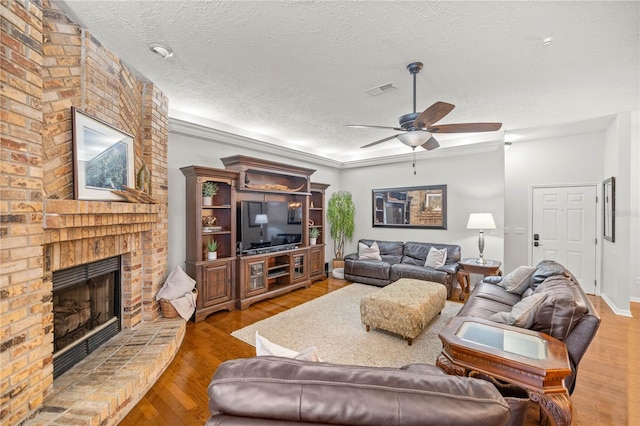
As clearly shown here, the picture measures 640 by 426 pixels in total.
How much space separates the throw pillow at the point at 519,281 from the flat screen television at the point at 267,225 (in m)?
3.28

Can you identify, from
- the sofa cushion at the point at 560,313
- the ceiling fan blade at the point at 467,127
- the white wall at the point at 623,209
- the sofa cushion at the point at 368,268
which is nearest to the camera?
the sofa cushion at the point at 560,313

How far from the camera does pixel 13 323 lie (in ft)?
4.94

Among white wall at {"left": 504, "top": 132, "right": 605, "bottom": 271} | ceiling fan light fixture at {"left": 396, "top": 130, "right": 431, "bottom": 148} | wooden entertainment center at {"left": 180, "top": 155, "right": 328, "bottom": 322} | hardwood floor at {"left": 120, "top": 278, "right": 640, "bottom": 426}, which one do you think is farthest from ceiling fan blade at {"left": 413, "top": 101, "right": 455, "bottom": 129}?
white wall at {"left": 504, "top": 132, "right": 605, "bottom": 271}

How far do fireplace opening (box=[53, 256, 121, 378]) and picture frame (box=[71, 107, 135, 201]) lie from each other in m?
0.64

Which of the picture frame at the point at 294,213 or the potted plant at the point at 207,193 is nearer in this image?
the potted plant at the point at 207,193

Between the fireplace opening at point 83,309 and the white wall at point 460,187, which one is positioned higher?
the white wall at point 460,187

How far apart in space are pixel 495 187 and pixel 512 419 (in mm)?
4446

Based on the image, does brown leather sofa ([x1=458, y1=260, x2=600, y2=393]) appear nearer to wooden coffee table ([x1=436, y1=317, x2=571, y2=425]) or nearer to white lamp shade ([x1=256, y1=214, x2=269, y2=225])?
wooden coffee table ([x1=436, y1=317, x2=571, y2=425])

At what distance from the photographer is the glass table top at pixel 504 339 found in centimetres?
167

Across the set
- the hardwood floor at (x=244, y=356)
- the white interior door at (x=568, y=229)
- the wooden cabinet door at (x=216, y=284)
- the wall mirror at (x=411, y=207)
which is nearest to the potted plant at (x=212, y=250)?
the wooden cabinet door at (x=216, y=284)

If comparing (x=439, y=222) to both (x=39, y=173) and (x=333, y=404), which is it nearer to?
(x=333, y=404)

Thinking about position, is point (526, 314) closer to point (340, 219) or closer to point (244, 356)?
point (244, 356)

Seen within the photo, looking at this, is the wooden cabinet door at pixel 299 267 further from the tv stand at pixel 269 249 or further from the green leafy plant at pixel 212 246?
the green leafy plant at pixel 212 246

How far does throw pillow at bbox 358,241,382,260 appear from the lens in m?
5.52
